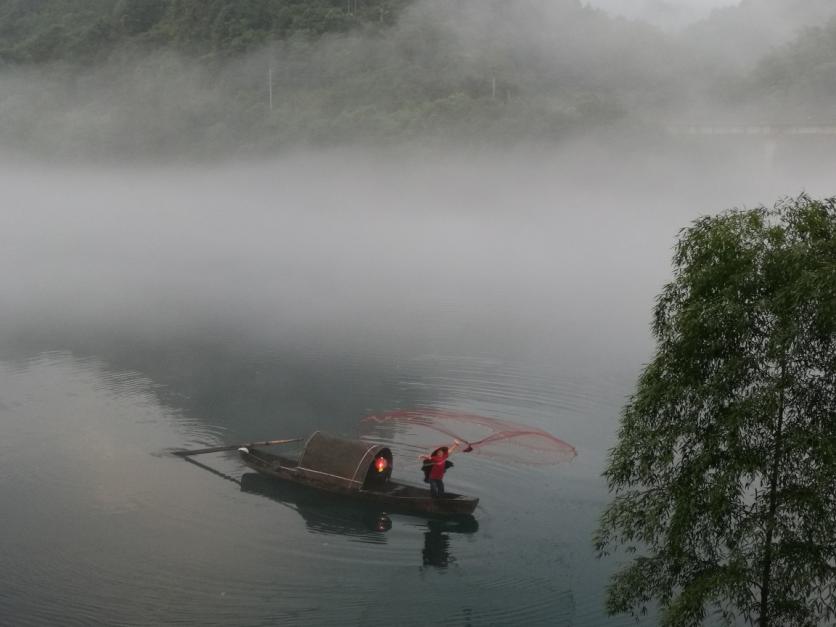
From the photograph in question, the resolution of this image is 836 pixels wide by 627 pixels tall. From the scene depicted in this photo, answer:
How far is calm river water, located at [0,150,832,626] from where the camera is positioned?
67.1 ft

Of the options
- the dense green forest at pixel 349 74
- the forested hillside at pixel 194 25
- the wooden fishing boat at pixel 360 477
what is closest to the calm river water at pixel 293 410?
the wooden fishing boat at pixel 360 477

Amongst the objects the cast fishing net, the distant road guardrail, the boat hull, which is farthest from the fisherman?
the distant road guardrail

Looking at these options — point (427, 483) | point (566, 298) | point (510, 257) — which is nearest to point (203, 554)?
point (427, 483)

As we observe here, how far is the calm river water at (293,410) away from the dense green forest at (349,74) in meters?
37.4

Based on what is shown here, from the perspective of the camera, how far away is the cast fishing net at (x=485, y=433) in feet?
94.5

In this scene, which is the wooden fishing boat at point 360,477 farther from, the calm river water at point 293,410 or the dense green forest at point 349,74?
the dense green forest at point 349,74

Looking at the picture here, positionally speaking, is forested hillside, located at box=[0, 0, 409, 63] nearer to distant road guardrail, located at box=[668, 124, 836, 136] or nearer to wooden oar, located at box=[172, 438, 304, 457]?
distant road guardrail, located at box=[668, 124, 836, 136]

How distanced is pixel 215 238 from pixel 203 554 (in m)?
90.0

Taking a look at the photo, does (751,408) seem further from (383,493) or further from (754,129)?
(754,129)

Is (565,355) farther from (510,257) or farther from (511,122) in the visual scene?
(511,122)

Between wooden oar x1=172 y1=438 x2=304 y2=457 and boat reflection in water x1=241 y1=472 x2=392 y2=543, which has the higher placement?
wooden oar x1=172 y1=438 x2=304 y2=457

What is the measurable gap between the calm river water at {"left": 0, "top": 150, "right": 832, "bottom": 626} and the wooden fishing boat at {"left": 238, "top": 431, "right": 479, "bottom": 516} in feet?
1.84

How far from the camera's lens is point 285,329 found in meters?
53.1

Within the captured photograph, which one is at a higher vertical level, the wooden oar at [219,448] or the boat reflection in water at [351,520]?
the wooden oar at [219,448]
